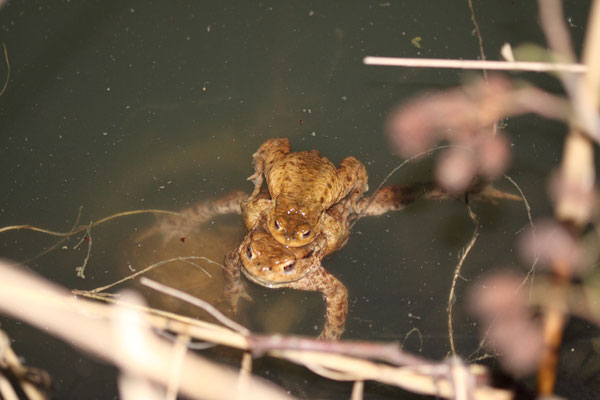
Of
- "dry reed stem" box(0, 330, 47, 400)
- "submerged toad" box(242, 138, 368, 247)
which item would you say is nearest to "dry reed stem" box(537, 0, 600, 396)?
"submerged toad" box(242, 138, 368, 247)

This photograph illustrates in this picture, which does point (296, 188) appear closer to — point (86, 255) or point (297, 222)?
point (297, 222)

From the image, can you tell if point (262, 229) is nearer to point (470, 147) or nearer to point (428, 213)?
point (428, 213)

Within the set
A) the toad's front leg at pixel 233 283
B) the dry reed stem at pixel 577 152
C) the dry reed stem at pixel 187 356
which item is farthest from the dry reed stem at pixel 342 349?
the toad's front leg at pixel 233 283

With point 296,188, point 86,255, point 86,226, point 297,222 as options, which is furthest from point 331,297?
point 86,226

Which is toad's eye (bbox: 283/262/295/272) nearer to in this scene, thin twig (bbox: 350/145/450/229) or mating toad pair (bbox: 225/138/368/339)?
mating toad pair (bbox: 225/138/368/339)

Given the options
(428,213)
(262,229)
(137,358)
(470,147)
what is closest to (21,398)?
(137,358)

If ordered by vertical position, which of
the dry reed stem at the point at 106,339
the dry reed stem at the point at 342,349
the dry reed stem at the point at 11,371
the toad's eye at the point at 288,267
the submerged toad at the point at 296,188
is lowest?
the dry reed stem at the point at 11,371

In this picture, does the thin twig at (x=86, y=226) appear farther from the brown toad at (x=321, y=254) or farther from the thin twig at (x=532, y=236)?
the thin twig at (x=532, y=236)
